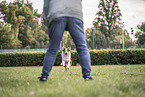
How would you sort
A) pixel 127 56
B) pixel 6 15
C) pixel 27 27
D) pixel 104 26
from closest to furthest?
pixel 127 56 < pixel 6 15 < pixel 104 26 < pixel 27 27

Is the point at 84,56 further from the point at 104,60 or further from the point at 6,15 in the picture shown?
the point at 6,15

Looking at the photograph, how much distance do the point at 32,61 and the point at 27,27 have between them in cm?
3597

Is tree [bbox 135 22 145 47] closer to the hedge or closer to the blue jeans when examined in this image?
the hedge

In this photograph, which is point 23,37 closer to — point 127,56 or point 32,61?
point 32,61

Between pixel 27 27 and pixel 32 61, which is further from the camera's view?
pixel 27 27

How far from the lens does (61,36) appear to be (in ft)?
11.8

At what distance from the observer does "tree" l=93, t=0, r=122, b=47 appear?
150ft

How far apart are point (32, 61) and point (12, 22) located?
91.1ft

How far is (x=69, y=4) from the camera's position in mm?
3523

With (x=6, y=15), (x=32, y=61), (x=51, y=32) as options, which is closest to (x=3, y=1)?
(x=6, y=15)

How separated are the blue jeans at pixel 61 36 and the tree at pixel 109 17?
4202 cm

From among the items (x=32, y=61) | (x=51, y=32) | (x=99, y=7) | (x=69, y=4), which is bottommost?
(x=32, y=61)

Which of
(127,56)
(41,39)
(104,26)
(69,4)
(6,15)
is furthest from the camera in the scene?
(41,39)

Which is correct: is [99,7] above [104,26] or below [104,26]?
above
